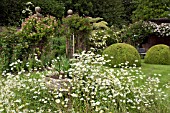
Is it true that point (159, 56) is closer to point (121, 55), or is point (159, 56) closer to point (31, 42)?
point (121, 55)

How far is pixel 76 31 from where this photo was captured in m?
7.50

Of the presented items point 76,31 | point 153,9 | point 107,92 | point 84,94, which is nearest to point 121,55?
point 76,31

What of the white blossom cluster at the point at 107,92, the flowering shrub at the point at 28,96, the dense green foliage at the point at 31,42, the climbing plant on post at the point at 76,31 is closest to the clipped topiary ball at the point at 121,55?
the climbing plant on post at the point at 76,31

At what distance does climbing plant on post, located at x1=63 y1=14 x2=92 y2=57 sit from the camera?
7348 mm

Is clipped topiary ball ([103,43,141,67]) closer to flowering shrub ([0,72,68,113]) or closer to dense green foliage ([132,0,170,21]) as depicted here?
flowering shrub ([0,72,68,113])

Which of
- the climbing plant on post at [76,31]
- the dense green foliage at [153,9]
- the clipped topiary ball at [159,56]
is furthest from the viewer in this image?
the dense green foliage at [153,9]

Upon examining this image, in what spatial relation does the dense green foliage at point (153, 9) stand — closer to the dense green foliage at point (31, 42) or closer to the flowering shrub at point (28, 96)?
the dense green foliage at point (31, 42)

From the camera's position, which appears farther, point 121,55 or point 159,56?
point 159,56

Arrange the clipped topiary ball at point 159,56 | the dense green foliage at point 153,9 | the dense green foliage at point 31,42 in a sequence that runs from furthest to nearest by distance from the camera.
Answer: the dense green foliage at point 153,9 → the clipped topiary ball at point 159,56 → the dense green foliage at point 31,42

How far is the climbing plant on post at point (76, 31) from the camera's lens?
7348 mm

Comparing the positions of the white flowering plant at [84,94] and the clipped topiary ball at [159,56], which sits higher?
the clipped topiary ball at [159,56]

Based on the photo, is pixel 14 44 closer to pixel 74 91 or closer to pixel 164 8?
pixel 74 91

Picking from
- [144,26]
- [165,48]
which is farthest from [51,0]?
[165,48]

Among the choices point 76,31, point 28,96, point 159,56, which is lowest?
point 28,96
